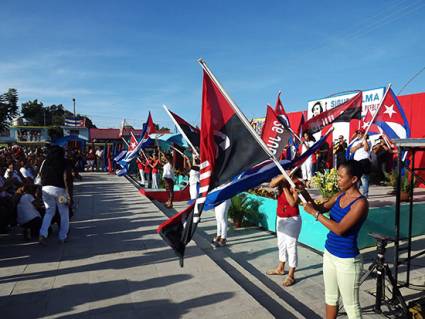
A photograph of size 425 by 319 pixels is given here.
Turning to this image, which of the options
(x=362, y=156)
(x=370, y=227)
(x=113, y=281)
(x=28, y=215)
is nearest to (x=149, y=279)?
(x=113, y=281)

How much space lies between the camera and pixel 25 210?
6.44 metres

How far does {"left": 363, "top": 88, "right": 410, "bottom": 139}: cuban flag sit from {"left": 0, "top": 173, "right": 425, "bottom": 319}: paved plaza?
7.71 ft

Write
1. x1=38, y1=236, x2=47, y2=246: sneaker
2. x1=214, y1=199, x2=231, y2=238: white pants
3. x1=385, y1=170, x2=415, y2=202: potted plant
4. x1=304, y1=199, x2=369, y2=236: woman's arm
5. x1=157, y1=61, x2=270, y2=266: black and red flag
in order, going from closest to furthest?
1. x1=304, y1=199, x2=369, y2=236: woman's arm
2. x1=157, y1=61, x2=270, y2=266: black and red flag
3. x1=38, y1=236, x2=47, y2=246: sneaker
4. x1=214, y1=199, x2=231, y2=238: white pants
5. x1=385, y1=170, x2=415, y2=202: potted plant

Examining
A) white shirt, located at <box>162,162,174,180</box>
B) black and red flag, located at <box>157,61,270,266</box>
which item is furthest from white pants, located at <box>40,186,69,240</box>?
white shirt, located at <box>162,162,174,180</box>

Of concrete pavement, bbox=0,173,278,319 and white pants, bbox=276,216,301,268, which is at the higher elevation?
white pants, bbox=276,216,301,268

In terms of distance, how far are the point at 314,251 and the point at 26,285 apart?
4.84 m

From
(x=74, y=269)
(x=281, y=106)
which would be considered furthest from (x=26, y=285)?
(x=281, y=106)

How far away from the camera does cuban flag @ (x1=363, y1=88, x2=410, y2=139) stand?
754 centimetres

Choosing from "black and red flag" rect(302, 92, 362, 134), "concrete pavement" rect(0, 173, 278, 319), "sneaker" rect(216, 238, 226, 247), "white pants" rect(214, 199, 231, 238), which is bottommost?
"sneaker" rect(216, 238, 226, 247)

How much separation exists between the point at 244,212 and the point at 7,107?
11625 mm

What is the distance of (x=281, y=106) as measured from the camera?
31.6 feet

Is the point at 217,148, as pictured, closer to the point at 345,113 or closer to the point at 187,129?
the point at 187,129

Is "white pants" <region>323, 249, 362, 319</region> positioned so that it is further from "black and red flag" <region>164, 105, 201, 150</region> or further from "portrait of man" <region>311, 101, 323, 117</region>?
"portrait of man" <region>311, 101, 323, 117</region>

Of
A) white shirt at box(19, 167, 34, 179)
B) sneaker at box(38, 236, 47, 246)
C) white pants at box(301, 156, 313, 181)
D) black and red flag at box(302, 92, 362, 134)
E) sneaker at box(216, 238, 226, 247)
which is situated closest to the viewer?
sneaker at box(38, 236, 47, 246)
